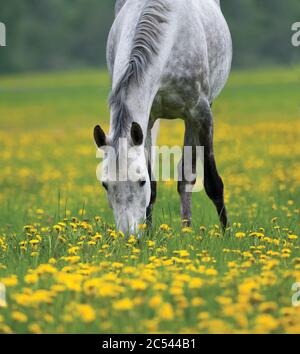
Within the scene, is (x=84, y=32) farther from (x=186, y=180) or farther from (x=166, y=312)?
(x=166, y=312)

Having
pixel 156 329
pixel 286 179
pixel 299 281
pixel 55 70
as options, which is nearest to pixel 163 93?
pixel 299 281

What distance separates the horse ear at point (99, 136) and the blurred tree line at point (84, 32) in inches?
1959

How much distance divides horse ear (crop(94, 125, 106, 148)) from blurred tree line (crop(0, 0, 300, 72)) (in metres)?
49.8

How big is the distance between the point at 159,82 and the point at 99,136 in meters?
1.20

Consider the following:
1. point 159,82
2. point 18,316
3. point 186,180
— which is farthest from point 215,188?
point 18,316

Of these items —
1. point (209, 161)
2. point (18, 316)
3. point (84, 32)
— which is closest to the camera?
point (18, 316)

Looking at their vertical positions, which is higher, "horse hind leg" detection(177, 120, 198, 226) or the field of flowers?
"horse hind leg" detection(177, 120, 198, 226)

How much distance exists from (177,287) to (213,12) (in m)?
3.92

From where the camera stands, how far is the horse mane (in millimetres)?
5344

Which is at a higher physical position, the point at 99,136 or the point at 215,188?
the point at 99,136

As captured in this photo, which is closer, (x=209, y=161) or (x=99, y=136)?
(x=99, y=136)

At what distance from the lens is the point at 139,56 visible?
5797mm

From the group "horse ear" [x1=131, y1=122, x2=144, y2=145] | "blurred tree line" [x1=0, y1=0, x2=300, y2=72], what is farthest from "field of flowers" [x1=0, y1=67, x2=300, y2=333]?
"blurred tree line" [x1=0, y1=0, x2=300, y2=72]

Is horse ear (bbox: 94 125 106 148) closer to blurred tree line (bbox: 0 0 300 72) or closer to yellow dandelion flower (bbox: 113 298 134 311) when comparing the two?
yellow dandelion flower (bbox: 113 298 134 311)
